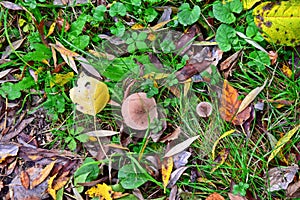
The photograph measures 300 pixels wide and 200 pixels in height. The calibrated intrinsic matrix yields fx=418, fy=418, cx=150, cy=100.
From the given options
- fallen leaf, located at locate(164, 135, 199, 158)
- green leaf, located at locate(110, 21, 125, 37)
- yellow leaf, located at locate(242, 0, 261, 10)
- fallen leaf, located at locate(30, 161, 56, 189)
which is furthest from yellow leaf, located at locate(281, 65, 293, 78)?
fallen leaf, located at locate(30, 161, 56, 189)

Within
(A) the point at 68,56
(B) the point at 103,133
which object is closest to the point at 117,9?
(A) the point at 68,56

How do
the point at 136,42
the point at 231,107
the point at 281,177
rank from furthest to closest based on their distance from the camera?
1. the point at 136,42
2. the point at 231,107
3. the point at 281,177

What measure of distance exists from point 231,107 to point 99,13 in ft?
3.11

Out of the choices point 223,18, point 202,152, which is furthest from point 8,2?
point 202,152

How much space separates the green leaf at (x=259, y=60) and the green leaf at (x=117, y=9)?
0.78 meters

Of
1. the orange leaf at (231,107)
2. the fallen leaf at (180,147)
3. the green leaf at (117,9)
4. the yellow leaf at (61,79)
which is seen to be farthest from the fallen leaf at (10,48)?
the orange leaf at (231,107)

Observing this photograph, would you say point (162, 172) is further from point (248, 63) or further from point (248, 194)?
point (248, 63)

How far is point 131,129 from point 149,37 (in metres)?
0.56

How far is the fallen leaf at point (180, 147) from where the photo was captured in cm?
232

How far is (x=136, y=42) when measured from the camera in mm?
2461

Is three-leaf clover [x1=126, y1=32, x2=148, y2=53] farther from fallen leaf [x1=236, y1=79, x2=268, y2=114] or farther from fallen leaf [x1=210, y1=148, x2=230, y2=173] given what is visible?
fallen leaf [x1=210, y1=148, x2=230, y2=173]

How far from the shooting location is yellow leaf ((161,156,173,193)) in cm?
229

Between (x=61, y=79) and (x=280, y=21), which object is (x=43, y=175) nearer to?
(x=61, y=79)

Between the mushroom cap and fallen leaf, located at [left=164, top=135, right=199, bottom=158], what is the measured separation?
197mm
